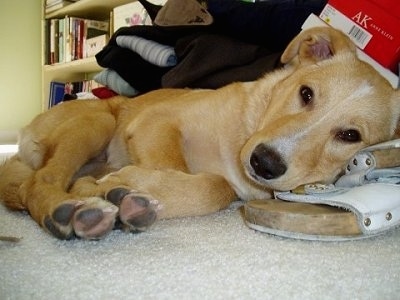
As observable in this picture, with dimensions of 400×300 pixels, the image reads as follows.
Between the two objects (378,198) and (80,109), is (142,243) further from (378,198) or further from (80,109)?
(80,109)

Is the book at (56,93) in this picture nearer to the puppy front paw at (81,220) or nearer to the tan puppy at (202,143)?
the tan puppy at (202,143)

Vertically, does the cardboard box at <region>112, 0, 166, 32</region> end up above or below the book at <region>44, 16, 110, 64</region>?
above

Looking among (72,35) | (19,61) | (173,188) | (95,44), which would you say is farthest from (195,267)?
(19,61)

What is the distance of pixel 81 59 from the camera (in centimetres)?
457

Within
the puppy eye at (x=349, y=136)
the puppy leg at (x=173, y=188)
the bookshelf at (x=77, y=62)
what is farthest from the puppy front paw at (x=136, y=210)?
the bookshelf at (x=77, y=62)

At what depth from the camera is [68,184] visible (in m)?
1.36

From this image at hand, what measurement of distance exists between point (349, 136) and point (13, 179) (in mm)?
1152

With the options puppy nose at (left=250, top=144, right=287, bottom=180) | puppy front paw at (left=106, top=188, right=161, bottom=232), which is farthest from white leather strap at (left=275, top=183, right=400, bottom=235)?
puppy front paw at (left=106, top=188, right=161, bottom=232)

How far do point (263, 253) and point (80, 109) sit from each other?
121 cm

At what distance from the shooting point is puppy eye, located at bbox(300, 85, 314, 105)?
149 centimetres

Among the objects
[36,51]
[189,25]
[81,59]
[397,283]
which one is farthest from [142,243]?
[36,51]

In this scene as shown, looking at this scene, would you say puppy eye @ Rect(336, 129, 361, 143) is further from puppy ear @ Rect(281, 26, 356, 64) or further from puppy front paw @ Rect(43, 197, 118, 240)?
puppy front paw @ Rect(43, 197, 118, 240)

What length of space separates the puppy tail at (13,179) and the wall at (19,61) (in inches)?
156

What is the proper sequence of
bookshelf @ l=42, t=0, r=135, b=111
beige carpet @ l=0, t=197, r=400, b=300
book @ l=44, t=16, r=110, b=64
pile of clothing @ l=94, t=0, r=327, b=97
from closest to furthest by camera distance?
beige carpet @ l=0, t=197, r=400, b=300
pile of clothing @ l=94, t=0, r=327, b=97
bookshelf @ l=42, t=0, r=135, b=111
book @ l=44, t=16, r=110, b=64
